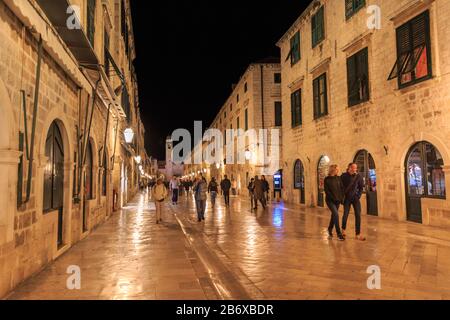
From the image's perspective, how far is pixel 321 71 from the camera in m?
17.1

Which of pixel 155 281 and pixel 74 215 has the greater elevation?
pixel 74 215

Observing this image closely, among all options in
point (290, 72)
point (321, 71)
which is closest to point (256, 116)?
point (290, 72)

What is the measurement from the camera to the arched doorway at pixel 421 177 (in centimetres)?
1050

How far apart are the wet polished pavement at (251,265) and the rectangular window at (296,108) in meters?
10.6

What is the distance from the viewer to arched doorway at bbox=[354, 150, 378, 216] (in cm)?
1341

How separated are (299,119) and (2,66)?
17.0 meters

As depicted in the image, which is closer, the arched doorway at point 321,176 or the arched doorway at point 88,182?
the arched doorway at point 88,182

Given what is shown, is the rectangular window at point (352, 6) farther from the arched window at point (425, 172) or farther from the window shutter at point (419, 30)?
the arched window at point (425, 172)

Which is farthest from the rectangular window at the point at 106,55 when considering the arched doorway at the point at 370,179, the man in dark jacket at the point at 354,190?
the arched doorway at the point at 370,179

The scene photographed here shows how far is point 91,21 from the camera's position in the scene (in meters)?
10.2

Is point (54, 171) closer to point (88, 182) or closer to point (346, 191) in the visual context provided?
point (88, 182)

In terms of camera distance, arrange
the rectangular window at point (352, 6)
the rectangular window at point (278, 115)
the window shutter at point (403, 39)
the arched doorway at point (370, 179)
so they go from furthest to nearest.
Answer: the rectangular window at point (278, 115) → the rectangular window at point (352, 6) → the arched doorway at point (370, 179) → the window shutter at point (403, 39)

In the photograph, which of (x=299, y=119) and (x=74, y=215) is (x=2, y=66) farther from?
(x=299, y=119)

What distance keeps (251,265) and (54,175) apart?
4.30 meters
